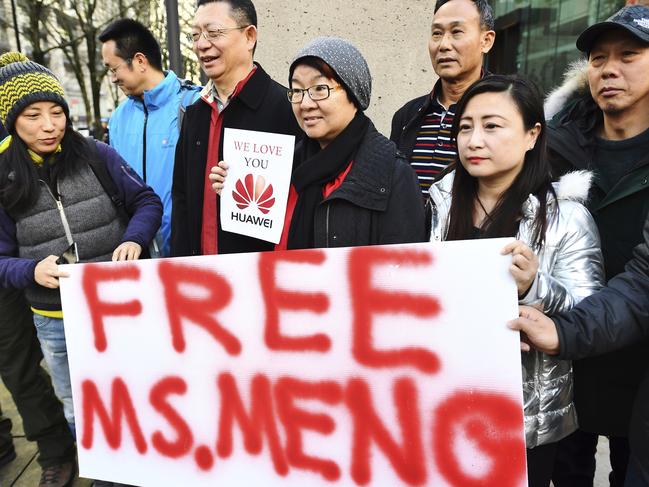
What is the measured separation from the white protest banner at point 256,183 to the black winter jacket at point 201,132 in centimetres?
25

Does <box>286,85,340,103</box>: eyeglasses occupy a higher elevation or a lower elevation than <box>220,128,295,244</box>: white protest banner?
higher

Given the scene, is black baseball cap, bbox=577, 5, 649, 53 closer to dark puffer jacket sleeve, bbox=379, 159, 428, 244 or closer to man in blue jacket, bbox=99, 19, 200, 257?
dark puffer jacket sleeve, bbox=379, 159, 428, 244

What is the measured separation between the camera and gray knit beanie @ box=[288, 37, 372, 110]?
155 centimetres

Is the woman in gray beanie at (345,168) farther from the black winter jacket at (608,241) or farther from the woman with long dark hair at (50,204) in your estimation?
the woman with long dark hair at (50,204)

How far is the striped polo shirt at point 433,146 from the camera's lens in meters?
2.16

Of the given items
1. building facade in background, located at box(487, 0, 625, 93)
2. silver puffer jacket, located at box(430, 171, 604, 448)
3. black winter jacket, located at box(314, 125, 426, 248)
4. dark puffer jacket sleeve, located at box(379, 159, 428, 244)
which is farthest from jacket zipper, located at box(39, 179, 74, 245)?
building facade in background, located at box(487, 0, 625, 93)

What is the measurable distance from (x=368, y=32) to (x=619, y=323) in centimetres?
295

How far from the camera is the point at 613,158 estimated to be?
1617 millimetres

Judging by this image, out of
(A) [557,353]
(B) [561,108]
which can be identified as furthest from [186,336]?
(B) [561,108]

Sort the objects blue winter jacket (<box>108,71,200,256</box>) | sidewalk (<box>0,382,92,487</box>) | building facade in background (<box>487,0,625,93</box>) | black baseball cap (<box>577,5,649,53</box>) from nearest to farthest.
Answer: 1. black baseball cap (<box>577,5,649,53</box>)
2. sidewalk (<box>0,382,92,487</box>)
3. blue winter jacket (<box>108,71,200,256</box>)
4. building facade in background (<box>487,0,625,93</box>)

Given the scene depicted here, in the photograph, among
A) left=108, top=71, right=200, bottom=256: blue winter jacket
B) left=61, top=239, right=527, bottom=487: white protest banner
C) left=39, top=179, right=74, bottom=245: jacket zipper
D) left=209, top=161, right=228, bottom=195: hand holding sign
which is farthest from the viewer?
left=108, top=71, right=200, bottom=256: blue winter jacket

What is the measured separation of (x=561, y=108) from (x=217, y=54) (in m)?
1.42

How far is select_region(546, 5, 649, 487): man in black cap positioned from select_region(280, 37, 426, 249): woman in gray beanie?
1.86 ft

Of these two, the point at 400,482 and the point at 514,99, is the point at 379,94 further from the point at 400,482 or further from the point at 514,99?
the point at 400,482
